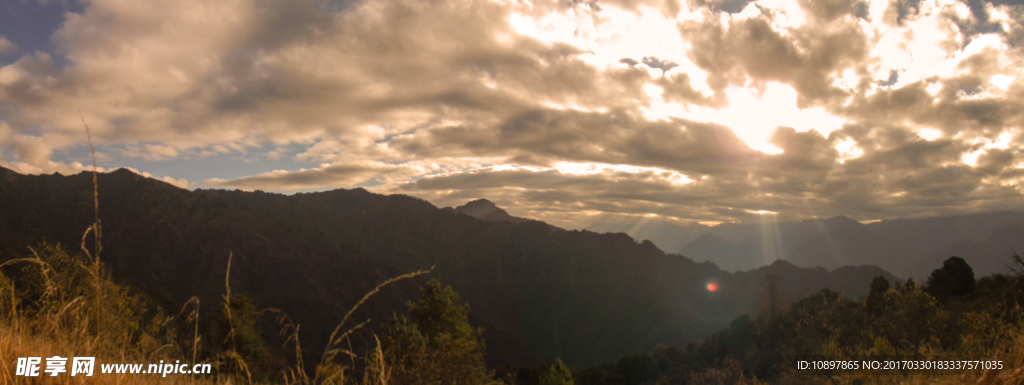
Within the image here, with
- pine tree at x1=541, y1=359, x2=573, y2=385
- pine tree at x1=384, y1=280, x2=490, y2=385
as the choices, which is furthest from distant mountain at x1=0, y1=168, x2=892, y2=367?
pine tree at x1=384, y1=280, x2=490, y2=385

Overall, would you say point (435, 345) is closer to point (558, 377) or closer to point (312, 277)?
point (558, 377)

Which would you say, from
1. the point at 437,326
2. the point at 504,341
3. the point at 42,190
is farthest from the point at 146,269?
the point at 437,326

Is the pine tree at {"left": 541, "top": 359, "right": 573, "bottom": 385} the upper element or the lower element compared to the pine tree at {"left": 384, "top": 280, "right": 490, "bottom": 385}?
lower

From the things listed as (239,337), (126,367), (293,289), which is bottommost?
(293,289)

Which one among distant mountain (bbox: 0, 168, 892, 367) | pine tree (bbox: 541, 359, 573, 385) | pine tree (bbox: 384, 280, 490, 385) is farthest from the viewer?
distant mountain (bbox: 0, 168, 892, 367)

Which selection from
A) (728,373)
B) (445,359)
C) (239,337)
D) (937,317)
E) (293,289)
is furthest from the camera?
(293,289)

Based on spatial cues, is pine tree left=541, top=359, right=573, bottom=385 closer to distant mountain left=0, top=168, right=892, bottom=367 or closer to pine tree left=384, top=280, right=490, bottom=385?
pine tree left=384, top=280, right=490, bottom=385

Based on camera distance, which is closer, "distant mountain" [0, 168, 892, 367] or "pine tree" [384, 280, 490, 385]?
"pine tree" [384, 280, 490, 385]

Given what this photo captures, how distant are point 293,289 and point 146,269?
34915mm

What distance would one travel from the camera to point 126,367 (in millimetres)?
3791

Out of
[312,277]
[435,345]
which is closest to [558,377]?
[435,345]

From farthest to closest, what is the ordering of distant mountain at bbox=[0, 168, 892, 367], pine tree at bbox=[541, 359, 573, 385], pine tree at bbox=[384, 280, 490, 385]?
distant mountain at bbox=[0, 168, 892, 367] < pine tree at bbox=[541, 359, 573, 385] < pine tree at bbox=[384, 280, 490, 385]

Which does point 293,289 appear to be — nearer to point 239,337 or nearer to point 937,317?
point 239,337

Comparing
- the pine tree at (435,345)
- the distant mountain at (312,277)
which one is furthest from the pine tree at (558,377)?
the distant mountain at (312,277)
